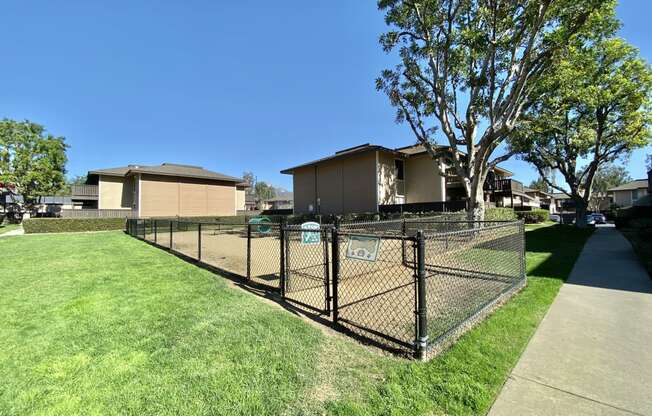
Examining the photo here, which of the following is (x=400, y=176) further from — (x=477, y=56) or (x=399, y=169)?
(x=477, y=56)

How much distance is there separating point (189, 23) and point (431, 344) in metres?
13.6

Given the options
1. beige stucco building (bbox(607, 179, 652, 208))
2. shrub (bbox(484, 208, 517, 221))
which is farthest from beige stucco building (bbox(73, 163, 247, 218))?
beige stucco building (bbox(607, 179, 652, 208))

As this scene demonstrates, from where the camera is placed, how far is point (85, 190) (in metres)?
31.5

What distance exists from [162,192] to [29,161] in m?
12.1

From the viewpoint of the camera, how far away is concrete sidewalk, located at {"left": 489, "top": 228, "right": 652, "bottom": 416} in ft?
7.13

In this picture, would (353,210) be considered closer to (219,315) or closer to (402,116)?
(402,116)

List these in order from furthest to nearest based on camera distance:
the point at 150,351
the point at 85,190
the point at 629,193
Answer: the point at 629,193 → the point at 85,190 → the point at 150,351

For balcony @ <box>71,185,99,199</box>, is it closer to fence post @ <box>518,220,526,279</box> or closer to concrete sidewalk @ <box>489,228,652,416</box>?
fence post @ <box>518,220,526,279</box>

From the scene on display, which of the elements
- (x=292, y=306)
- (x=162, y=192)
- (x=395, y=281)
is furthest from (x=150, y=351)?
(x=162, y=192)

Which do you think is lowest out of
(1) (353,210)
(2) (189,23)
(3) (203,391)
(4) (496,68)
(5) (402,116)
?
(3) (203,391)

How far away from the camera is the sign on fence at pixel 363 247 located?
3291mm

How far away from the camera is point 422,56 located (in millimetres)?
13211

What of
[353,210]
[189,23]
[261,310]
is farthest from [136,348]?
[353,210]

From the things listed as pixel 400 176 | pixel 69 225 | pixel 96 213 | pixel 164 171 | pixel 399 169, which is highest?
pixel 164 171
